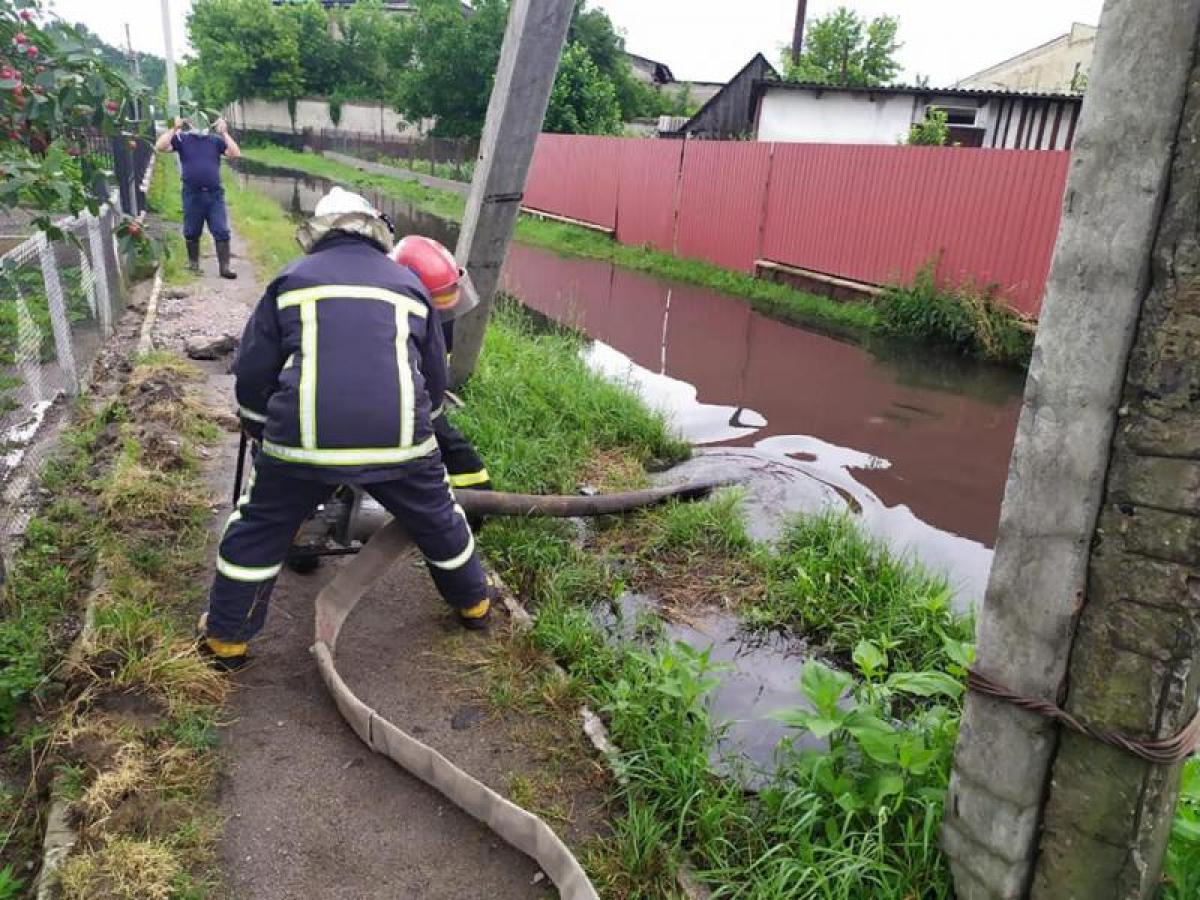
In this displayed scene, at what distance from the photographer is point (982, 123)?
1938 cm

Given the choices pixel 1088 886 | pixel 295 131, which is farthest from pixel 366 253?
pixel 295 131

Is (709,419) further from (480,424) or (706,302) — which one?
(706,302)

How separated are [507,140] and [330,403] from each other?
279 cm

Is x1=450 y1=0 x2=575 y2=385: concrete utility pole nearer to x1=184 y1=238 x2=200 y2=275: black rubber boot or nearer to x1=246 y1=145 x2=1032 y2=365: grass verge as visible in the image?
x1=246 y1=145 x2=1032 y2=365: grass verge

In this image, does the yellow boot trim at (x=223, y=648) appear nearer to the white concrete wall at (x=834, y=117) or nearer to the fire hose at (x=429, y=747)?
the fire hose at (x=429, y=747)

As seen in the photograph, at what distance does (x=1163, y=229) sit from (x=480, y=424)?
4.26m

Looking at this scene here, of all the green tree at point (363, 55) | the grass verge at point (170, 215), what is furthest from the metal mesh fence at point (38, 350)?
the green tree at point (363, 55)

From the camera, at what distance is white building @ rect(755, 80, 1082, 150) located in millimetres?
18516

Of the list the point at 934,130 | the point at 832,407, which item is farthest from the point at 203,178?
the point at 934,130

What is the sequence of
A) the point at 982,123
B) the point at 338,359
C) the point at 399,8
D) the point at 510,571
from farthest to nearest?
the point at 399,8 < the point at 982,123 < the point at 510,571 < the point at 338,359

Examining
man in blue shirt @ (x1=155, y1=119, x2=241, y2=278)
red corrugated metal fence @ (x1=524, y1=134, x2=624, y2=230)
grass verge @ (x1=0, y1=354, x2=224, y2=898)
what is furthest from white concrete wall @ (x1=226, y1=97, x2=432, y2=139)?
grass verge @ (x1=0, y1=354, x2=224, y2=898)

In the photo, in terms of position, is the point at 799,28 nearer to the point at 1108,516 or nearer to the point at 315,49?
the point at 1108,516

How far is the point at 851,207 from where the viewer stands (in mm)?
11688

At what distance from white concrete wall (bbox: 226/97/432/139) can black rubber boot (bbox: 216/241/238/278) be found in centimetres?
4270
